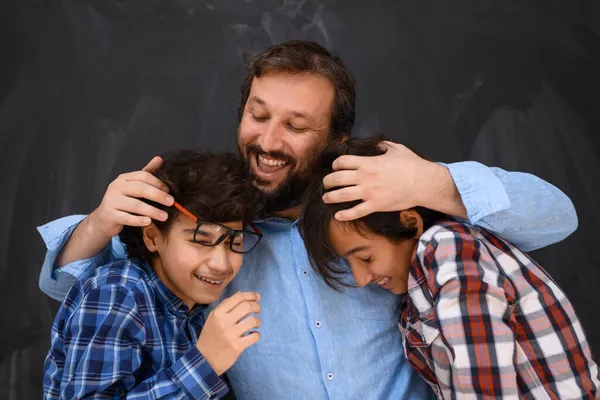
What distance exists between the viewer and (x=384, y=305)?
5.25ft

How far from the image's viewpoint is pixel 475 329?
1251 mm

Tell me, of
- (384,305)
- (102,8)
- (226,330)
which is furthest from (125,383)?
(102,8)

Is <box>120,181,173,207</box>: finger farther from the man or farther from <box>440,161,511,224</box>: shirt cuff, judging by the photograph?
<box>440,161,511,224</box>: shirt cuff

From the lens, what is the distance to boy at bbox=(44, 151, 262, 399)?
1303mm

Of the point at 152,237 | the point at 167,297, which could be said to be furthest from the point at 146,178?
the point at 167,297

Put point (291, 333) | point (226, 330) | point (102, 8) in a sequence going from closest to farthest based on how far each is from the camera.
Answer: point (226, 330)
point (291, 333)
point (102, 8)

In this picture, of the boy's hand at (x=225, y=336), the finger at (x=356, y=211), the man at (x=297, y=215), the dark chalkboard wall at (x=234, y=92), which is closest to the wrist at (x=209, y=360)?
the boy's hand at (x=225, y=336)

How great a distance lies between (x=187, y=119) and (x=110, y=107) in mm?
230

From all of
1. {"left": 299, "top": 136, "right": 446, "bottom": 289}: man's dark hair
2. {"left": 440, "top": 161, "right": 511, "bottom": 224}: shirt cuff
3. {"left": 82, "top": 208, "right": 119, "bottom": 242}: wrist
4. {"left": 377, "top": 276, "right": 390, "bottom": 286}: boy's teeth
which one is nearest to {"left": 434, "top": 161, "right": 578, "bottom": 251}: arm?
{"left": 440, "top": 161, "right": 511, "bottom": 224}: shirt cuff

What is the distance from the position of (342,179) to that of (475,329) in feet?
1.24

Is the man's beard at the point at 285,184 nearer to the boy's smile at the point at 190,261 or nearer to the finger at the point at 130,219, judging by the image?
the boy's smile at the point at 190,261

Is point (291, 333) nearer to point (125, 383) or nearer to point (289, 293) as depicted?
point (289, 293)

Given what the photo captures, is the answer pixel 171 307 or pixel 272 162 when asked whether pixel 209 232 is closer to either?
pixel 171 307

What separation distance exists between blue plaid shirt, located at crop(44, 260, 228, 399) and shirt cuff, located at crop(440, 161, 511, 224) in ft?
1.98
